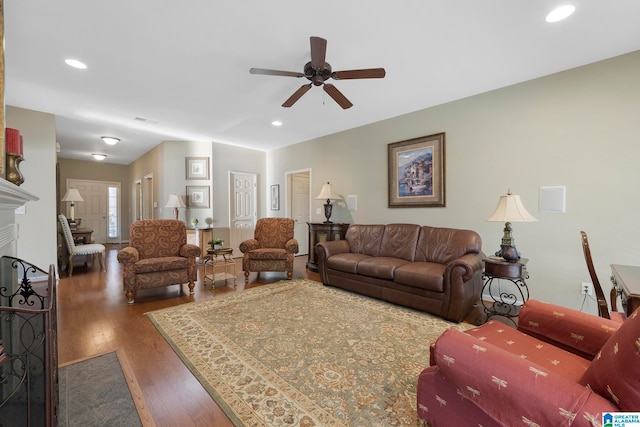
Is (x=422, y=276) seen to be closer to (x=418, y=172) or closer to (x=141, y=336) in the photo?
(x=418, y=172)

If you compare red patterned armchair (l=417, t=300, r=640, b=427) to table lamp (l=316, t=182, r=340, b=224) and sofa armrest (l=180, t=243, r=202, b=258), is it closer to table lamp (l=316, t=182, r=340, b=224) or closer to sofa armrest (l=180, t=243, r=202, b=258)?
sofa armrest (l=180, t=243, r=202, b=258)

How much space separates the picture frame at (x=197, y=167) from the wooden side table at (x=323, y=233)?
2.79 meters

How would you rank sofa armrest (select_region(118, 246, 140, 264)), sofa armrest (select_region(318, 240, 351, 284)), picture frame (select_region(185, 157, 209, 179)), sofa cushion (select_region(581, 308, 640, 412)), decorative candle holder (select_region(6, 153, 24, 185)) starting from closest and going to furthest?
sofa cushion (select_region(581, 308, 640, 412)) < decorative candle holder (select_region(6, 153, 24, 185)) < sofa armrest (select_region(118, 246, 140, 264)) < sofa armrest (select_region(318, 240, 351, 284)) < picture frame (select_region(185, 157, 209, 179))

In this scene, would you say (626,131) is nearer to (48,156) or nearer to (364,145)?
(364,145)

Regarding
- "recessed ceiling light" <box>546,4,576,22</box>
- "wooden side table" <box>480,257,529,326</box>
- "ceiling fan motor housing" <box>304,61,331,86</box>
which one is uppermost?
"recessed ceiling light" <box>546,4,576,22</box>

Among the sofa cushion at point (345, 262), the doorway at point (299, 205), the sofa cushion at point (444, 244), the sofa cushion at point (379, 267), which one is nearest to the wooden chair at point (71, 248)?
the doorway at point (299, 205)

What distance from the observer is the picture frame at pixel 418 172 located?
376 centimetres

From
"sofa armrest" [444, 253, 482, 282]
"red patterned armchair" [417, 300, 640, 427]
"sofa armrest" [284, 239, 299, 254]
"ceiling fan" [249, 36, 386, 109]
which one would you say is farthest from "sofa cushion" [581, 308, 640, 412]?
"sofa armrest" [284, 239, 299, 254]

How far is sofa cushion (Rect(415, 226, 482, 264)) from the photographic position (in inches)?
124

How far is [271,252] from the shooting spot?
4145 millimetres

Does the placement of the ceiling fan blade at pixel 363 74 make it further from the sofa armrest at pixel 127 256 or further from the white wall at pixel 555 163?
the sofa armrest at pixel 127 256

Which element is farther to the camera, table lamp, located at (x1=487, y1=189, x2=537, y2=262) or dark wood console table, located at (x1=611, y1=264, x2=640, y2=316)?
table lamp, located at (x1=487, y1=189, x2=537, y2=262)

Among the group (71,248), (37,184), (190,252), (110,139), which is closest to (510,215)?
(190,252)

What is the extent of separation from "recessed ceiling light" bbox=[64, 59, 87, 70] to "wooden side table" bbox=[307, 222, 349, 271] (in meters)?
3.64
